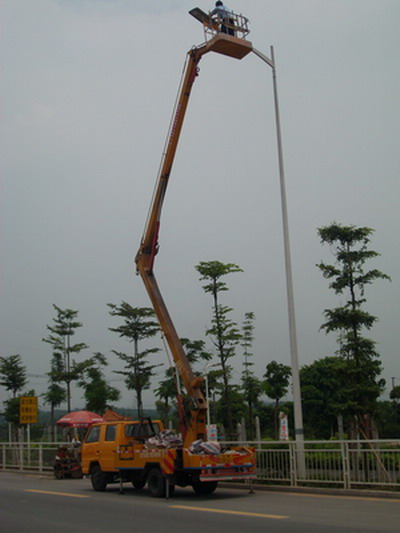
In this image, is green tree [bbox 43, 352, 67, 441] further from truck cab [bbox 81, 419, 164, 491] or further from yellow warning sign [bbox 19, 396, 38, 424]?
truck cab [bbox 81, 419, 164, 491]

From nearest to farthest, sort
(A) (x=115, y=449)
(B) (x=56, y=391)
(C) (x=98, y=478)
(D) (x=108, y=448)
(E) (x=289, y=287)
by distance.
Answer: (A) (x=115, y=449)
(D) (x=108, y=448)
(C) (x=98, y=478)
(E) (x=289, y=287)
(B) (x=56, y=391)

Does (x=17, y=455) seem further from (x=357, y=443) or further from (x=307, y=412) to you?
(x=307, y=412)

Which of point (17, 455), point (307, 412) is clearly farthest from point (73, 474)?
point (307, 412)

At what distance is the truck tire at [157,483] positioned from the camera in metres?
15.8

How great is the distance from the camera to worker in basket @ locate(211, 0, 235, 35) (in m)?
18.3

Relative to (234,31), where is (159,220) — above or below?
below

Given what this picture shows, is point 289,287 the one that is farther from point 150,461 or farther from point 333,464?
point 150,461

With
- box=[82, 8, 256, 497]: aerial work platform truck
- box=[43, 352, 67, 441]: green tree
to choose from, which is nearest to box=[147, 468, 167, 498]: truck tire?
box=[82, 8, 256, 497]: aerial work platform truck

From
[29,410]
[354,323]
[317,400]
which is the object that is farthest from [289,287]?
[317,400]

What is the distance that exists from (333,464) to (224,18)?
1193 centimetres

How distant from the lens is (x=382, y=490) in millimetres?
15086

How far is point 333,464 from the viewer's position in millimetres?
16172

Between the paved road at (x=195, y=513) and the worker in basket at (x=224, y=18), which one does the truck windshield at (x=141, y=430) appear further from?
the worker in basket at (x=224, y=18)

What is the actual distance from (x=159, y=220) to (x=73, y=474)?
1071cm
